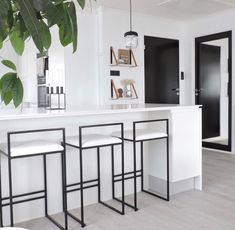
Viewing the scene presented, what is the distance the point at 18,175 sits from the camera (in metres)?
2.68

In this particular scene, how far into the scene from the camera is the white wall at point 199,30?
5.47 meters

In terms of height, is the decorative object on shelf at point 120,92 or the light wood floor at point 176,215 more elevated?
the decorative object on shelf at point 120,92

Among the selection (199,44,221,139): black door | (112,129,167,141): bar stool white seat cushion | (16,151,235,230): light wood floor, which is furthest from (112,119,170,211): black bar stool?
(199,44,221,139): black door

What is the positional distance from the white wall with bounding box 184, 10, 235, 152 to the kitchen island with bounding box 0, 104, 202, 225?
2.42 metres

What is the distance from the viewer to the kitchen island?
8.81 ft

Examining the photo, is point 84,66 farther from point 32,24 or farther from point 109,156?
point 32,24

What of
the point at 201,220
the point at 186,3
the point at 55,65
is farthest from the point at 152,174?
the point at 186,3

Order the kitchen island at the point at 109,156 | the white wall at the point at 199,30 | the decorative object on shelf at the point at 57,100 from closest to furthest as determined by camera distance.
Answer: the kitchen island at the point at 109,156 → the decorative object on shelf at the point at 57,100 → the white wall at the point at 199,30

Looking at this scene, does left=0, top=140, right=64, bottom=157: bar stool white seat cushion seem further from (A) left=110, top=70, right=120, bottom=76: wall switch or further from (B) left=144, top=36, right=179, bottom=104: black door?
(B) left=144, top=36, right=179, bottom=104: black door

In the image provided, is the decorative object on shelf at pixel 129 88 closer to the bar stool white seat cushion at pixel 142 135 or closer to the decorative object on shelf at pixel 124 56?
the decorative object on shelf at pixel 124 56

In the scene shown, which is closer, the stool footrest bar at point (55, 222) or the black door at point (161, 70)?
the stool footrest bar at point (55, 222)

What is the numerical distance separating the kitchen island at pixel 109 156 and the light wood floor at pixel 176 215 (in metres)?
0.16

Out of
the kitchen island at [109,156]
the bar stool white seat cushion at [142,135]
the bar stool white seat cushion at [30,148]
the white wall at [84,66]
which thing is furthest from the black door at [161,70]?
the bar stool white seat cushion at [30,148]

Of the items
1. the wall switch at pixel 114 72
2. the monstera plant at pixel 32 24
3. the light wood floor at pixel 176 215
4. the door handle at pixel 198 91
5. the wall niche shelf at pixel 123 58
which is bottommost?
the light wood floor at pixel 176 215
